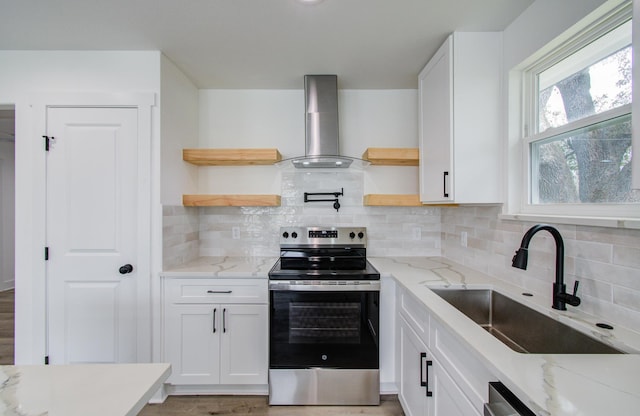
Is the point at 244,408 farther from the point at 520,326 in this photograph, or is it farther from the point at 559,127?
the point at 559,127

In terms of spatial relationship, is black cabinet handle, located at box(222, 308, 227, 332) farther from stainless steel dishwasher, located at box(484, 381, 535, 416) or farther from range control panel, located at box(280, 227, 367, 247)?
stainless steel dishwasher, located at box(484, 381, 535, 416)

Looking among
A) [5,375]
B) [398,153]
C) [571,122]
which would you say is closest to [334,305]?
[398,153]

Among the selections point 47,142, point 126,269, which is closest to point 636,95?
point 126,269

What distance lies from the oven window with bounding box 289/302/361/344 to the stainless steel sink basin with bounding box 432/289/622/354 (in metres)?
0.61

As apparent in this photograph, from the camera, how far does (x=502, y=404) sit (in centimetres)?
78

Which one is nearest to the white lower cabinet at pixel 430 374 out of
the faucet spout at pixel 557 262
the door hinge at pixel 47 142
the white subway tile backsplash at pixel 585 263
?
the faucet spout at pixel 557 262

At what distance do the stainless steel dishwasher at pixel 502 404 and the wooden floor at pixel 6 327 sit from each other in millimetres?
3564

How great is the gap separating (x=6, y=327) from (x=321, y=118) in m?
4.21

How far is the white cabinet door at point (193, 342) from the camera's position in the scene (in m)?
1.93

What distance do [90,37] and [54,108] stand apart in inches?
21.6

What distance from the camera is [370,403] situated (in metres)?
1.89

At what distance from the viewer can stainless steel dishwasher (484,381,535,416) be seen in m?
0.74

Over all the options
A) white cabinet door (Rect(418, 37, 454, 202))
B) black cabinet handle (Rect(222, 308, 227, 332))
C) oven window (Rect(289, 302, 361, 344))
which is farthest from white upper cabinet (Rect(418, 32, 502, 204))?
black cabinet handle (Rect(222, 308, 227, 332))

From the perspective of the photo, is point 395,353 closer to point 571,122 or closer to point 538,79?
point 571,122
